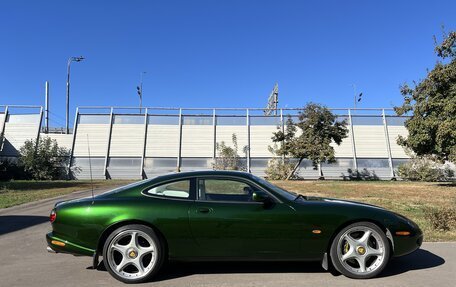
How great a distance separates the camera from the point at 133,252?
5.08 m

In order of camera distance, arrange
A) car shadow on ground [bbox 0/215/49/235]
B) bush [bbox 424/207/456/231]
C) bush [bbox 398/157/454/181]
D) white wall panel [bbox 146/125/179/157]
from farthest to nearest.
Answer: white wall panel [bbox 146/125/179/157] < bush [bbox 398/157/454/181] < car shadow on ground [bbox 0/215/49/235] < bush [bbox 424/207/456/231]

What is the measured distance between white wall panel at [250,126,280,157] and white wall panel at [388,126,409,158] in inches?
443

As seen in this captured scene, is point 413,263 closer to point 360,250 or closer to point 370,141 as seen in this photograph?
point 360,250

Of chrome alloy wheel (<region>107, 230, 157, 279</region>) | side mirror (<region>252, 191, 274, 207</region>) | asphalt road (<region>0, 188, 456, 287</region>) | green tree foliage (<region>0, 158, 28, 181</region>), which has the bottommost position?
asphalt road (<region>0, 188, 456, 287</region>)

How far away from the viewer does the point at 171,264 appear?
232 inches

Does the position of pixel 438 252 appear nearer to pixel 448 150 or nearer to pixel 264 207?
pixel 264 207

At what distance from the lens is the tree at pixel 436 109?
2047 centimetres

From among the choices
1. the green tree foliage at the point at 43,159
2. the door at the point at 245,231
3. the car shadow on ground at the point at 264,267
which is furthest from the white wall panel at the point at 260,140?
the door at the point at 245,231

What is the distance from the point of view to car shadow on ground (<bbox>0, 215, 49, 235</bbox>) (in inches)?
361

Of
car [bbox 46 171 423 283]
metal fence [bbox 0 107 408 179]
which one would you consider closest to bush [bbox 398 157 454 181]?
metal fence [bbox 0 107 408 179]

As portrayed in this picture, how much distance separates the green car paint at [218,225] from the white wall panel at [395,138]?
38805 millimetres

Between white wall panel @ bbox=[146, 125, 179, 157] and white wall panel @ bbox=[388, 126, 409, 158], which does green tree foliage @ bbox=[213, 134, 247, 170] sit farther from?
white wall panel @ bbox=[388, 126, 409, 158]

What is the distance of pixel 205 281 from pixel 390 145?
131 feet

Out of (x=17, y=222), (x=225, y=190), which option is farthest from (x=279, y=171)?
(x=225, y=190)
